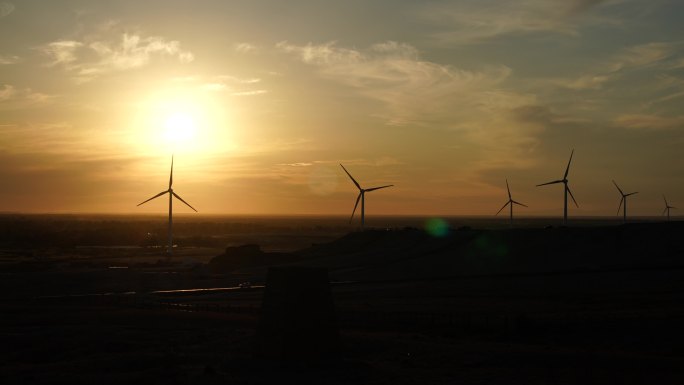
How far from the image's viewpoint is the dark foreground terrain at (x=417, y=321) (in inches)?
1164

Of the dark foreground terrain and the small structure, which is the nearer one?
the dark foreground terrain

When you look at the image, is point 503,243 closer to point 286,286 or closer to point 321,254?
point 321,254

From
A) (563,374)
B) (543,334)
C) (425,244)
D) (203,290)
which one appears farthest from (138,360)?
(425,244)

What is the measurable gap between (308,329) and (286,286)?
81.5 inches

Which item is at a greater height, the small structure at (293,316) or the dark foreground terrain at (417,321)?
the small structure at (293,316)

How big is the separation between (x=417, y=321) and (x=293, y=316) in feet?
51.1

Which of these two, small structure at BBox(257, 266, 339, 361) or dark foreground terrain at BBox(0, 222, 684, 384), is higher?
small structure at BBox(257, 266, 339, 361)

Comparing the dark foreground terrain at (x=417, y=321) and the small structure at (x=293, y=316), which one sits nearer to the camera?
the dark foreground terrain at (x=417, y=321)

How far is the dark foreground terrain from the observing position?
2956cm

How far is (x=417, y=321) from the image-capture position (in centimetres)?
4494

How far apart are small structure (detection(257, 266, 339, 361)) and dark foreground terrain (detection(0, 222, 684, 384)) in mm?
480

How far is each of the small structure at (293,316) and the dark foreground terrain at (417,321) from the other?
1.58 ft

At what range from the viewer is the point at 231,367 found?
30.5 m

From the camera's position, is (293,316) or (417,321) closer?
(293,316)
